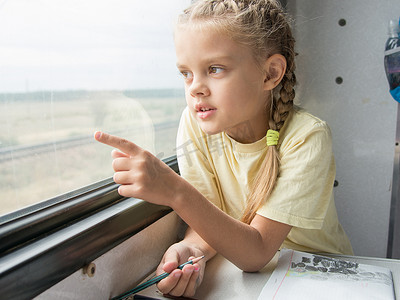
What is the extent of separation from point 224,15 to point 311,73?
109cm

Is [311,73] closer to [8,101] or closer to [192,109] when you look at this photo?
[192,109]

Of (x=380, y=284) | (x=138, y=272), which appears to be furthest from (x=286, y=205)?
(x=138, y=272)

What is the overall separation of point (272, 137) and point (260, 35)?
26 cm

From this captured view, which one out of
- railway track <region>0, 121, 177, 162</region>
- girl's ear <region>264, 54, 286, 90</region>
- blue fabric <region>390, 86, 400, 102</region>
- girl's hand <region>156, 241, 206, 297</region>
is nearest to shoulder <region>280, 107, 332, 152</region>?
girl's ear <region>264, 54, 286, 90</region>

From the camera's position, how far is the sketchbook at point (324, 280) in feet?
2.46

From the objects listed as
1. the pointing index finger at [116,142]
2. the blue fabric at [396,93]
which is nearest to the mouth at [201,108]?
the pointing index finger at [116,142]

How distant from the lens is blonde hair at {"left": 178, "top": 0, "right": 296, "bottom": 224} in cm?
88

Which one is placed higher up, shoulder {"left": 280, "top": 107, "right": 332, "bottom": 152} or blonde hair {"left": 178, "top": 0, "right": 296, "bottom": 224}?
blonde hair {"left": 178, "top": 0, "right": 296, "bottom": 224}

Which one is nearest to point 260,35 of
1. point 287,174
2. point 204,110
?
point 204,110

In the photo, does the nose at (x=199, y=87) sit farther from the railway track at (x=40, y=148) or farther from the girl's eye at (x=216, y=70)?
the railway track at (x=40, y=148)

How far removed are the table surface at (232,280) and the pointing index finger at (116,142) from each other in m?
0.31

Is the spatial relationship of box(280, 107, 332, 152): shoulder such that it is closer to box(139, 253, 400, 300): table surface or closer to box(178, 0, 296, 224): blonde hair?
box(178, 0, 296, 224): blonde hair

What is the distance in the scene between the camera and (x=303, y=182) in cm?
92

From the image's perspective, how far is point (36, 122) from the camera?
0.76 meters
